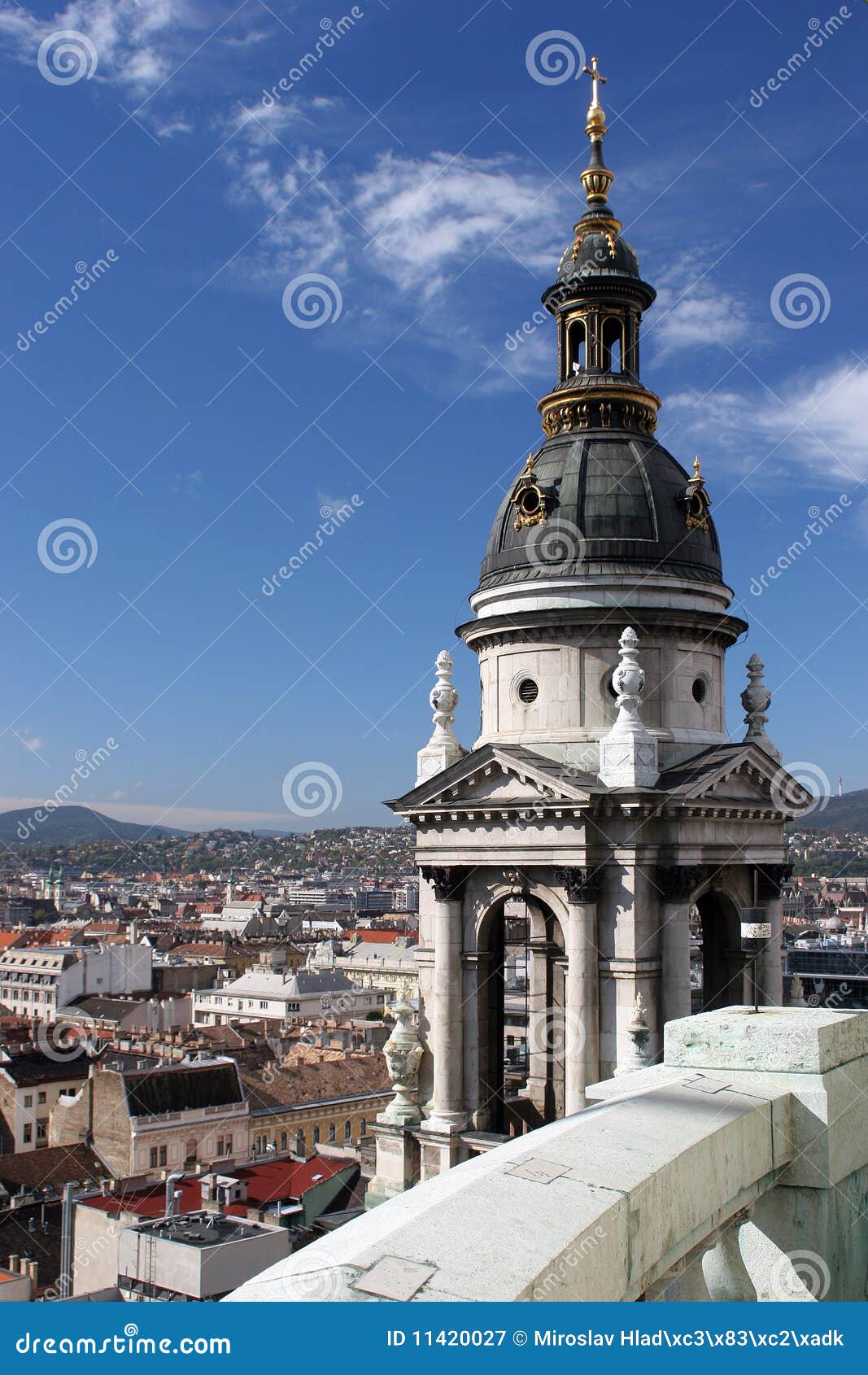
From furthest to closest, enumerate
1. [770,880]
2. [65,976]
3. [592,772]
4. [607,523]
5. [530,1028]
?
1. [65,976]
2. [530,1028]
3. [607,523]
4. [770,880]
5. [592,772]

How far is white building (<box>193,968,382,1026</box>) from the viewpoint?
13538 cm

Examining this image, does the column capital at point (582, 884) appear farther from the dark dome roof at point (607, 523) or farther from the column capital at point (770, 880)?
the dark dome roof at point (607, 523)

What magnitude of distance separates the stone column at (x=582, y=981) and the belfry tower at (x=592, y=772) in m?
0.05

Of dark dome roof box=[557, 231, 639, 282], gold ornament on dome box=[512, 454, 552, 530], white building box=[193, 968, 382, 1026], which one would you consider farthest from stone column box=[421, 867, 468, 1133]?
white building box=[193, 968, 382, 1026]

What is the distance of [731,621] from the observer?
95.5 feet

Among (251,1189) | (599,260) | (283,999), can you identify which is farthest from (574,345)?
(283,999)

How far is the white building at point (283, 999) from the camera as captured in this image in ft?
444

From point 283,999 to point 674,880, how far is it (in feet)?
381

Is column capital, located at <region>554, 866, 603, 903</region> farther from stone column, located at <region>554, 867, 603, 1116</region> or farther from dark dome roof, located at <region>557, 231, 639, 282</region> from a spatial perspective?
dark dome roof, located at <region>557, 231, 639, 282</region>

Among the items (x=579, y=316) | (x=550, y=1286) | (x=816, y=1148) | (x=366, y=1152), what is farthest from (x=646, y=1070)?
(x=366, y=1152)

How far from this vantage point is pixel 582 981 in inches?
981

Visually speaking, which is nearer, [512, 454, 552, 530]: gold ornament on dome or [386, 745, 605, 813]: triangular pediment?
[386, 745, 605, 813]: triangular pediment

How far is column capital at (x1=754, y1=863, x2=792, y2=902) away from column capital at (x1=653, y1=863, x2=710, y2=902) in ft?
11.1

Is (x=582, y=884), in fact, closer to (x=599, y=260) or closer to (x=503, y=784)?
(x=503, y=784)
